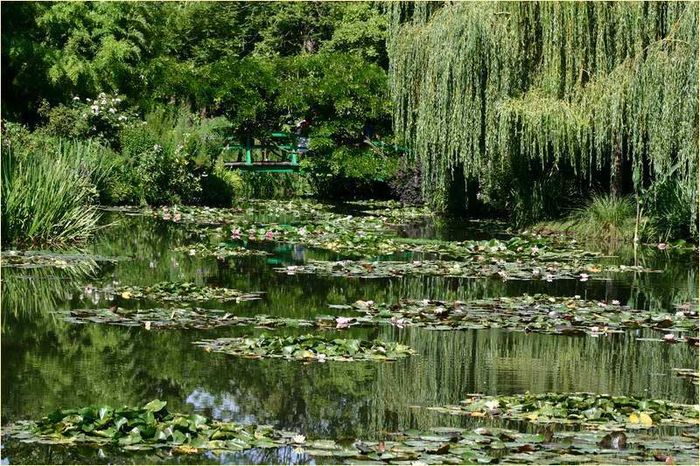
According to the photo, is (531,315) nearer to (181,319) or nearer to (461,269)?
(181,319)

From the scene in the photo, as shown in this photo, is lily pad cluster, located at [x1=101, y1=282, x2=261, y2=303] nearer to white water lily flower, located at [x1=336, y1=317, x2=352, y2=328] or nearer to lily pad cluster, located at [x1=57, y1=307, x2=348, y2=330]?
lily pad cluster, located at [x1=57, y1=307, x2=348, y2=330]

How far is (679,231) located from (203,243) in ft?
23.0

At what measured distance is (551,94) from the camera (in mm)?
16859

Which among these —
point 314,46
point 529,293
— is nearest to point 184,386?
point 529,293

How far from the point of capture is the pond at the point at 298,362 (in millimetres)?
6363

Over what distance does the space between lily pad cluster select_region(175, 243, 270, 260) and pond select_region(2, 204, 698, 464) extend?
1.36m

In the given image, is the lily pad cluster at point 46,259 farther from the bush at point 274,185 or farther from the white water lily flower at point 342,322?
the bush at point 274,185

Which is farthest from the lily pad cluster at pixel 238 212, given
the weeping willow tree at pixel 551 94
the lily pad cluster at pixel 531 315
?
the lily pad cluster at pixel 531 315

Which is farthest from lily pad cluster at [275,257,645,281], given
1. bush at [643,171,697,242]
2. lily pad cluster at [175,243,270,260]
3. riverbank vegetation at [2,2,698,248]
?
bush at [643,171,697,242]

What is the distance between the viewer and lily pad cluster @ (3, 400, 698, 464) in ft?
18.1

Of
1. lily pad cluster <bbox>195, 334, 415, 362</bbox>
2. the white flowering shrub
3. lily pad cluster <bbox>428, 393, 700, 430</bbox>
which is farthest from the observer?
the white flowering shrub

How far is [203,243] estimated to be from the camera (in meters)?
15.9

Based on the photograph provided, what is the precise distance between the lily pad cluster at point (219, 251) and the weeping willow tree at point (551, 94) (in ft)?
14.4

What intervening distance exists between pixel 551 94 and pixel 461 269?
4.73m
